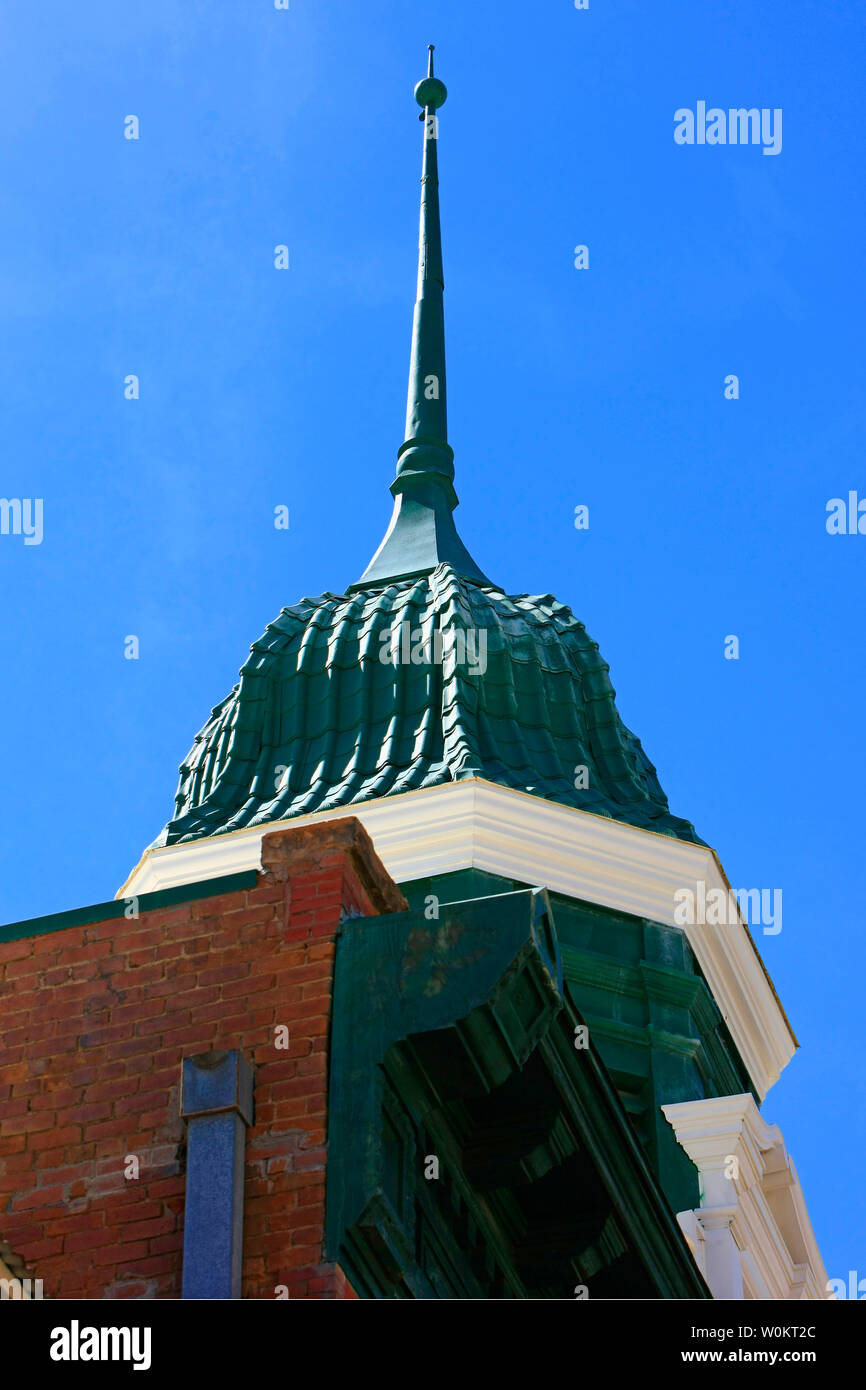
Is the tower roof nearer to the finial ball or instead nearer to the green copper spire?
the green copper spire

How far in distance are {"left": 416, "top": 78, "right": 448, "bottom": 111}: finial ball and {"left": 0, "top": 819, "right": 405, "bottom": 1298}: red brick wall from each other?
27.3 m

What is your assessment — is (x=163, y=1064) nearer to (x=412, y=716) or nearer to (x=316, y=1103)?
(x=316, y=1103)

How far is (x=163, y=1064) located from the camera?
488 inches

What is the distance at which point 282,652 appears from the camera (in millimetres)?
28156

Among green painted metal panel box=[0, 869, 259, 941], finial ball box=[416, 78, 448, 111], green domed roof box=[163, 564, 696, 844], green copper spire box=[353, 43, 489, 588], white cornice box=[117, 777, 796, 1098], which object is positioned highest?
finial ball box=[416, 78, 448, 111]

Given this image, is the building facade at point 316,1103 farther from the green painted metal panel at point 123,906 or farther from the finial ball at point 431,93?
the finial ball at point 431,93

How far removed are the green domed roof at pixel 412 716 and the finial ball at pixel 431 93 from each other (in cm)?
1245

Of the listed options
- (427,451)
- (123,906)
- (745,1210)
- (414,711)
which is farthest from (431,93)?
(123,906)

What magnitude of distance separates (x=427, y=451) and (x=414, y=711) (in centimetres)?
651

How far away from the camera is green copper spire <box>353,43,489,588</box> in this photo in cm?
2958

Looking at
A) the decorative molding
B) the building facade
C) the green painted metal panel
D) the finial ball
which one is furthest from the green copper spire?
the green painted metal panel

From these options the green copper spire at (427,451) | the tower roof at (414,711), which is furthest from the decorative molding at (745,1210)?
the green copper spire at (427,451)
